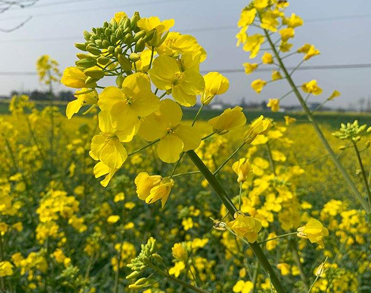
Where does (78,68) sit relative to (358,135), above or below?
above

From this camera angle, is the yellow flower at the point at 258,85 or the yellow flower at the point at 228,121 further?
the yellow flower at the point at 258,85

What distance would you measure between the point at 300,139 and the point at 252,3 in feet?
31.4

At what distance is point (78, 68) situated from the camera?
976mm

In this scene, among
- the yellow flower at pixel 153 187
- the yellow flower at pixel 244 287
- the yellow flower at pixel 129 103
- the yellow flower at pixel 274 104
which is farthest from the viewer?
the yellow flower at pixel 274 104

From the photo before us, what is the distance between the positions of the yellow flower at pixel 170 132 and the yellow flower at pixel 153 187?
0.09 metres

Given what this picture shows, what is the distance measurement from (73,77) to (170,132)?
30 cm

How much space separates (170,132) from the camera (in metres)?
0.94

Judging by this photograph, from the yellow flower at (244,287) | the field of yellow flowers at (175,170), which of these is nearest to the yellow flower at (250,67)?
the field of yellow flowers at (175,170)

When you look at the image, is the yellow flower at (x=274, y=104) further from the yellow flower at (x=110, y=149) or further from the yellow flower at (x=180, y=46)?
the yellow flower at (x=110, y=149)

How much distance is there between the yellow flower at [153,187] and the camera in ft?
3.23

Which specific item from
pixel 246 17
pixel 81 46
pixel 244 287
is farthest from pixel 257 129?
pixel 246 17

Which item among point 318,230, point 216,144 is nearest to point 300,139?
point 216,144

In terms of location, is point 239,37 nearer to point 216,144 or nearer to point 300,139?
point 216,144

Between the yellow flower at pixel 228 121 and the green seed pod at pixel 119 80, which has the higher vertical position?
the green seed pod at pixel 119 80
